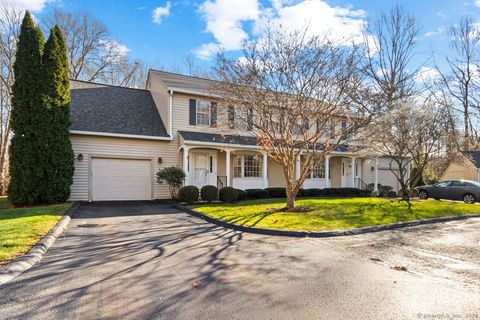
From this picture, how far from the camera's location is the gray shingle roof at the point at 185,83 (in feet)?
53.6

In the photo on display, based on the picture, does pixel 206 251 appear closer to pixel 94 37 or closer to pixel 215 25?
pixel 215 25

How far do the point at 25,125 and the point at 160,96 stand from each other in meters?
7.02

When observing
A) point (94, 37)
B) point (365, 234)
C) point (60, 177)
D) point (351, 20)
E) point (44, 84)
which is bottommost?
point (365, 234)

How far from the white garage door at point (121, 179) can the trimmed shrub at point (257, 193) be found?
17.0 ft

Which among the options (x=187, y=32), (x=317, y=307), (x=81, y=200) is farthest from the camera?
(x=187, y=32)

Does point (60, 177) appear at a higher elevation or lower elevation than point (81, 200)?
higher

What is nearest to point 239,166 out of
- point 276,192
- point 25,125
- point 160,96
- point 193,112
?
point 276,192

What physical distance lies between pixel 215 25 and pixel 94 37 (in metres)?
20.4

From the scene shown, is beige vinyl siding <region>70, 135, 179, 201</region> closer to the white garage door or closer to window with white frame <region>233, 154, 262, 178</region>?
the white garage door

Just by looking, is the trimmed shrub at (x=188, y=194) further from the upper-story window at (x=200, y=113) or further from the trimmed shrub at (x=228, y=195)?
the upper-story window at (x=200, y=113)

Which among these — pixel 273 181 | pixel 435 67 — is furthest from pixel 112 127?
pixel 435 67

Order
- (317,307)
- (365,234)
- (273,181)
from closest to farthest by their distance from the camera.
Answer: (317,307) < (365,234) < (273,181)

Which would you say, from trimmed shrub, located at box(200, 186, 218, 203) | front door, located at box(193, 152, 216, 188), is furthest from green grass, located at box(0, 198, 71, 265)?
front door, located at box(193, 152, 216, 188)

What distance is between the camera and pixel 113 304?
3.57 meters
